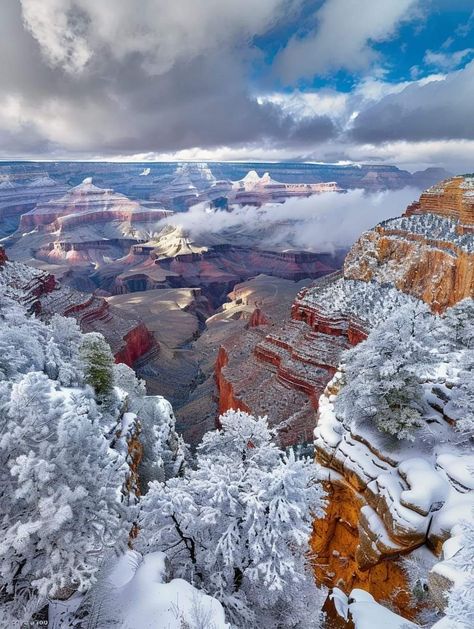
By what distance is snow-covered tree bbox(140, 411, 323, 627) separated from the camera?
33.0ft

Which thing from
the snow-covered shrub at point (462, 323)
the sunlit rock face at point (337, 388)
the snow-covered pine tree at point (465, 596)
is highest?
the snow-covered pine tree at point (465, 596)

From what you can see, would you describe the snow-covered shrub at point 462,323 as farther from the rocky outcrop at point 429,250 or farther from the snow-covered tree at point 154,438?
the snow-covered tree at point 154,438

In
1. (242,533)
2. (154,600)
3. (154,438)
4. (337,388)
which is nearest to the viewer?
(154,600)

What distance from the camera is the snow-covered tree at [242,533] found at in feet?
33.0

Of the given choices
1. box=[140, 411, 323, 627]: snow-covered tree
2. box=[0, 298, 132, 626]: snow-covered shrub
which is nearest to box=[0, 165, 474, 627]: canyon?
box=[140, 411, 323, 627]: snow-covered tree

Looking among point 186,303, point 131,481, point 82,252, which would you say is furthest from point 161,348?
point 82,252

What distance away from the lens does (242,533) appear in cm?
1068

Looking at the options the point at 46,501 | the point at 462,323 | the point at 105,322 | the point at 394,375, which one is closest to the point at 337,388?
the point at 394,375

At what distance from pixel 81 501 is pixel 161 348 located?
6750cm

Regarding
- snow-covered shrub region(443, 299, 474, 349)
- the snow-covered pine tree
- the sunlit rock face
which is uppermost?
the snow-covered pine tree

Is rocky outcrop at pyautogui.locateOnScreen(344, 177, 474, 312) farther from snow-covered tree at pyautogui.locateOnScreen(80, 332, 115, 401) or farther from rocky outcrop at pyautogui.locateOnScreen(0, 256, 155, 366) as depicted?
rocky outcrop at pyautogui.locateOnScreen(0, 256, 155, 366)

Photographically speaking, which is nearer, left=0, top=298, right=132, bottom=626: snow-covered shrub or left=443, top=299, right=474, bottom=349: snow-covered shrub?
left=0, top=298, right=132, bottom=626: snow-covered shrub

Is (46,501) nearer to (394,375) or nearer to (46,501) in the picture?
(46,501)

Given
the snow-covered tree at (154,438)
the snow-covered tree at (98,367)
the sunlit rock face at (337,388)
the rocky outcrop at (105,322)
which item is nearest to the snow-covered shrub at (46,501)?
the sunlit rock face at (337,388)
